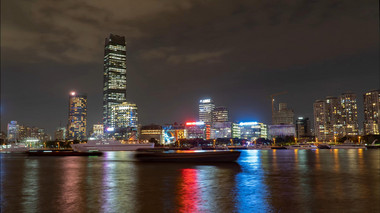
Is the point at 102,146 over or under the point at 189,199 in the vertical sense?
under

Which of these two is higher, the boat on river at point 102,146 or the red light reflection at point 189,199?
the red light reflection at point 189,199

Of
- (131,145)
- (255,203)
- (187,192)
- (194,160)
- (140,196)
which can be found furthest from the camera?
(131,145)

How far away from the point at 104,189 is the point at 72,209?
19.9 ft

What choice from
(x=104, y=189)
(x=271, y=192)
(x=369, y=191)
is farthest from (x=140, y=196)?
(x=369, y=191)

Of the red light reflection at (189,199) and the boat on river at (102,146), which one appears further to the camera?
A: the boat on river at (102,146)

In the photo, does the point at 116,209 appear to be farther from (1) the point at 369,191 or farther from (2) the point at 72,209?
(1) the point at 369,191

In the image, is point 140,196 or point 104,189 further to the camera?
point 104,189

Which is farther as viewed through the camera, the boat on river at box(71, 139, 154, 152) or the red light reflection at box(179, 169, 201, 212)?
the boat on river at box(71, 139, 154, 152)

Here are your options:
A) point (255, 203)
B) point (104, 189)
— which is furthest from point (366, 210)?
point (104, 189)

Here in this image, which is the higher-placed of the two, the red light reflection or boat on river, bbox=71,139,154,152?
the red light reflection

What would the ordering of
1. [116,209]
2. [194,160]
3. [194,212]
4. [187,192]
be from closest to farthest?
1. [194,212]
2. [116,209]
3. [187,192]
4. [194,160]

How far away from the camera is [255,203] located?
14.0 meters

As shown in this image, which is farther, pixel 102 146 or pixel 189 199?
pixel 102 146

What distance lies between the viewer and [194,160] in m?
49.7
